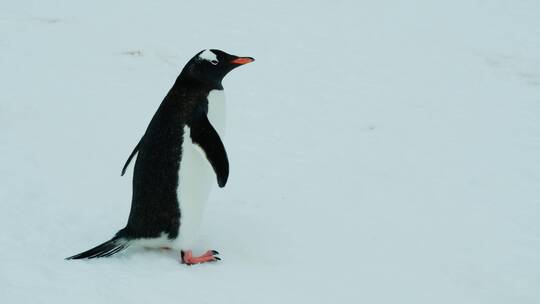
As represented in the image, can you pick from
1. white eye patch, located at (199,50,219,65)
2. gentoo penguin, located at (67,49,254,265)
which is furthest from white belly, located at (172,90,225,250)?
white eye patch, located at (199,50,219,65)

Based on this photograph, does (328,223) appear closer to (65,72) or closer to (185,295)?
(185,295)

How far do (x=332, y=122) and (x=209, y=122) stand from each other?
273 cm

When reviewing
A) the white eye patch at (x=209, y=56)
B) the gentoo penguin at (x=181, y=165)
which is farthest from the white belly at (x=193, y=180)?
the white eye patch at (x=209, y=56)

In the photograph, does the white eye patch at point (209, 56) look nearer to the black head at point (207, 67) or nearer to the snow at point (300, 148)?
the black head at point (207, 67)

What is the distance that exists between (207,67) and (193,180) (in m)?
0.55

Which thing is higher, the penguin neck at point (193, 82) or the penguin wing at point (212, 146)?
the penguin neck at point (193, 82)

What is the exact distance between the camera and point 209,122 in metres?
3.43

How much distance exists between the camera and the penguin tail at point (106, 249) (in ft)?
11.0

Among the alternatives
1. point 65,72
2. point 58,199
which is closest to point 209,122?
point 58,199

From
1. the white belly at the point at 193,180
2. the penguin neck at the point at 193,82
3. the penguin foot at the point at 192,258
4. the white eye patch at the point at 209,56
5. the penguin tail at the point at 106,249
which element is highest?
the white eye patch at the point at 209,56

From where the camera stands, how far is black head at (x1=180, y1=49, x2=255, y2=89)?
354 centimetres

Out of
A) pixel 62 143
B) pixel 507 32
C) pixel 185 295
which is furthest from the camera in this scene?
pixel 507 32

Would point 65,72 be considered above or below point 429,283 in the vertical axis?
above

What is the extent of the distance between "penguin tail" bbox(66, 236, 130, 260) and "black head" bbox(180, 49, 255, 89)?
33.0 inches
